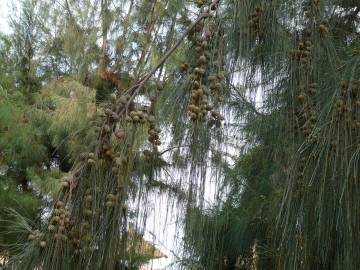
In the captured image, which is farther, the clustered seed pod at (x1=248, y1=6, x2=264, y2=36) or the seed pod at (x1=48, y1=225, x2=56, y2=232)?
the clustered seed pod at (x1=248, y1=6, x2=264, y2=36)

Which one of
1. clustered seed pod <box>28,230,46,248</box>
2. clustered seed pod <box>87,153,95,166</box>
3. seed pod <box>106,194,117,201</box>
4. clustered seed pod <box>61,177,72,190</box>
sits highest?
clustered seed pod <box>87,153,95,166</box>

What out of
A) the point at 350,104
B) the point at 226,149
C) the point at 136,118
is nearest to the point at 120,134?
the point at 136,118

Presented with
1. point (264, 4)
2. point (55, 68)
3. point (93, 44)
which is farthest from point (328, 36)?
point (55, 68)

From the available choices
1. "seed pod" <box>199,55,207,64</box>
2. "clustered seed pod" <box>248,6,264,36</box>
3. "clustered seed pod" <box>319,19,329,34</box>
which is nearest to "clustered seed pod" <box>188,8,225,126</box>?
"seed pod" <box>199,55,207,64</box>

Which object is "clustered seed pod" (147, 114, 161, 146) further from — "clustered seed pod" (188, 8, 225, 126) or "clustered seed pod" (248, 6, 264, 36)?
"clustered seed pod" (248, 6, 264, 36)

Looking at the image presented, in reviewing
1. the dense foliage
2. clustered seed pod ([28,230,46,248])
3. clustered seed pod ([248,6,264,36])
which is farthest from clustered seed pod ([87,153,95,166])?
clustered seed pod ([248,6,264,36])

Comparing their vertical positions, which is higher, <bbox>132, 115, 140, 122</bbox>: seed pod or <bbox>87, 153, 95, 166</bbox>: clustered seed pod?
<bbox>132, 115, 140, 122</bbox>: seed pod

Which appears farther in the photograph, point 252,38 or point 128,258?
point 252,38

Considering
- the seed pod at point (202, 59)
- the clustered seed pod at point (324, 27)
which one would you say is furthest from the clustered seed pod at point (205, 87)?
the clustered seed pod at point (324, 27)

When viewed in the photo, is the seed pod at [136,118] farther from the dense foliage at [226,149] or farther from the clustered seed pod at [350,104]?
the clustered seed pod at [350,104]

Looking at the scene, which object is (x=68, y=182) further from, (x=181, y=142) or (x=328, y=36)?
(x=328, y=36)

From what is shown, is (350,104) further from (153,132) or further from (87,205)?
(87,205)

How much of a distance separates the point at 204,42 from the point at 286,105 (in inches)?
10.6

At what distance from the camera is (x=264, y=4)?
0.92 meters
